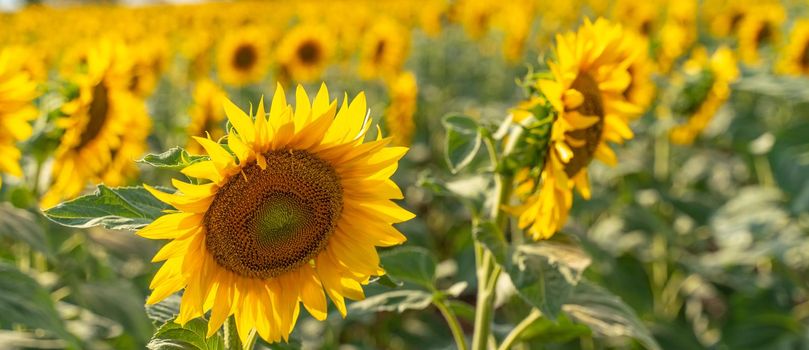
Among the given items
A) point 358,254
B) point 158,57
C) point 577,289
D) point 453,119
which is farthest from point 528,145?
point 158,57

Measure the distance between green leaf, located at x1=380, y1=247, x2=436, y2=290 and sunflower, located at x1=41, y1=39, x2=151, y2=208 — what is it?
3.50 feet

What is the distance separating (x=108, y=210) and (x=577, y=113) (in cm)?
83

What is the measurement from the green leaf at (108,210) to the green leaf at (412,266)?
0.59m

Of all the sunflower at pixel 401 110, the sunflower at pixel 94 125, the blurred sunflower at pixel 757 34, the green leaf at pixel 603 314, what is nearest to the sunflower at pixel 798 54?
the blurred sunflower at pixel 757 34

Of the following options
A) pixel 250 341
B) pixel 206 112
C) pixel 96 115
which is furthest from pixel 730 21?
pixel 250 341

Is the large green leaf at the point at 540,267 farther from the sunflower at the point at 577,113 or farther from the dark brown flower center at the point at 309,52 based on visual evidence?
the dark brown flower center at the point at 309,52

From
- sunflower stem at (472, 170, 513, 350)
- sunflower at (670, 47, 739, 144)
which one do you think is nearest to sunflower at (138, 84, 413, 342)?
sunflower stem at (472, 170, 513, 350)

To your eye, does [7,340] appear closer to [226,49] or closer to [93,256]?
[93,256]

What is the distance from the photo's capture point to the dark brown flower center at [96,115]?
244 centimetres

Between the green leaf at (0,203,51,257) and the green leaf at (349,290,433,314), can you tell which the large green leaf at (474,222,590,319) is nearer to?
the green leaf at (349,290,433,314)

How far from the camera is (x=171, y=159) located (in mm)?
1096

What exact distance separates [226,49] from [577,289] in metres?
3.74

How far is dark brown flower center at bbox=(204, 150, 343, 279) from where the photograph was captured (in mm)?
1156

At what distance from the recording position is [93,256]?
253cm
